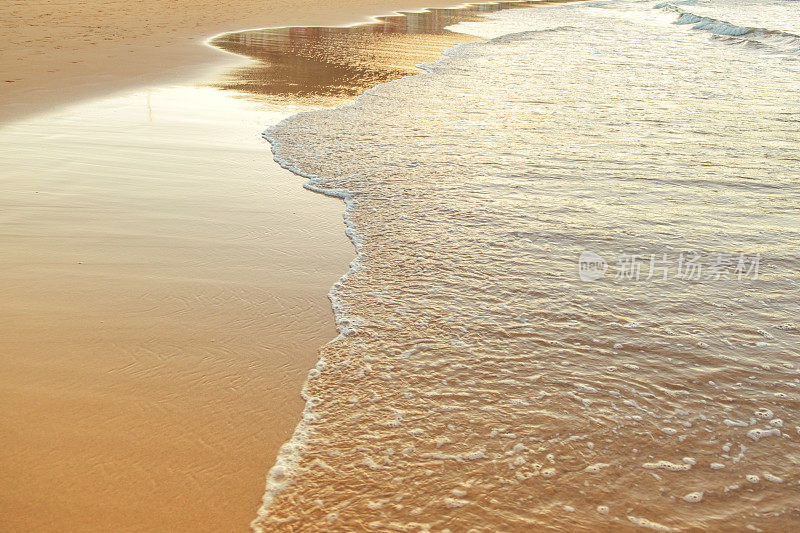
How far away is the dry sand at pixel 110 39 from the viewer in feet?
33.4

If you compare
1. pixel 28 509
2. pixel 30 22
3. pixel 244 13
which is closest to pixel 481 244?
pixel 28 509

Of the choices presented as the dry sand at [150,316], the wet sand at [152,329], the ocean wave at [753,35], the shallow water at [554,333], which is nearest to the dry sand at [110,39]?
the dry sand at [150,316]

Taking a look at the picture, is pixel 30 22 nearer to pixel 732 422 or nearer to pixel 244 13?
pixel 244 13

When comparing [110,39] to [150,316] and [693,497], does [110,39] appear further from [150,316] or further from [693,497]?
[693,497]

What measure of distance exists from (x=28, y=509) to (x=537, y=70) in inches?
459

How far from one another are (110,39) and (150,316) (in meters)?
13.6

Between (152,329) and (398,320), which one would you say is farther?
(398,320)

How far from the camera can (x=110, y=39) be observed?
49.9 feet

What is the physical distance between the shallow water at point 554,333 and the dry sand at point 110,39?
4.19 metres

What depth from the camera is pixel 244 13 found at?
23.4 meters

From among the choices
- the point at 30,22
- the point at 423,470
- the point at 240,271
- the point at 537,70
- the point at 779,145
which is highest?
the point at 30,22

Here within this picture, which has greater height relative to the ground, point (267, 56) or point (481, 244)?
point (267, 56)

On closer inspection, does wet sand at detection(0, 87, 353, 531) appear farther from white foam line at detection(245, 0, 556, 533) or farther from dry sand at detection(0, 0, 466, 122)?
dry sand at detection(0, 0, 466, 122)

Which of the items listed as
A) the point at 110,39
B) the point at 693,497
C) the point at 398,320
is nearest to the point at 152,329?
the point at 398,320
